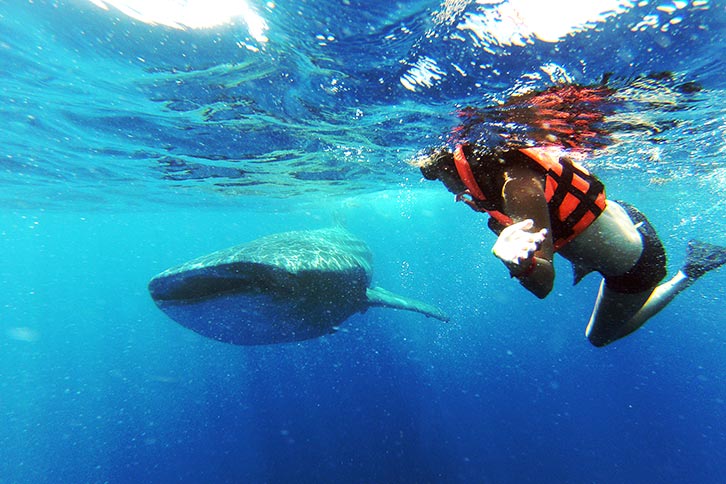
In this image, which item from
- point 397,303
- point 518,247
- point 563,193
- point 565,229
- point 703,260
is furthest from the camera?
point 397,303

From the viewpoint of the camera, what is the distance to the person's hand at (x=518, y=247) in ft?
5.43

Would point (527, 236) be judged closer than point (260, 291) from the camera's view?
Yes

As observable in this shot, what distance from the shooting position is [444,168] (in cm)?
338

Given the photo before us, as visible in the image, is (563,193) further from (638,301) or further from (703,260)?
(703,260)

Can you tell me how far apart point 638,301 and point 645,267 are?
0.62 m

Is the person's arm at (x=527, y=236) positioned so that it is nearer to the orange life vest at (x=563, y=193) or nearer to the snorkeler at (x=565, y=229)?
the snorkeler at (x=565, y=229)

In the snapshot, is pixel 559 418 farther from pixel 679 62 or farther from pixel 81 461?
pixel 81 461

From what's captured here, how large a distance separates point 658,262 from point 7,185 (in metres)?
26.3

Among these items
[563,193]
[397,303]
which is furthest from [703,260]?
[397,303]

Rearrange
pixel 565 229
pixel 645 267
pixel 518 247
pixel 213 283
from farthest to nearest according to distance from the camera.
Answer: pixel 213 283 → pixel 645 267 → pixel 565 229 → pixel 518 247

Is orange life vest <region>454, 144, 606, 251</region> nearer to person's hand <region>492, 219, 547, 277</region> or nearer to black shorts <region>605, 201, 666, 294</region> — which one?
person's hand <region>492, 219, 547, 277</region>

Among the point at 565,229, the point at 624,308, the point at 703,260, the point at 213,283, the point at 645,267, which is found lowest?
the point at 703,260

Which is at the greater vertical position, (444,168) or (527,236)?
(444,168)

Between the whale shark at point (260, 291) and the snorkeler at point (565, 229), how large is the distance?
274 cm
